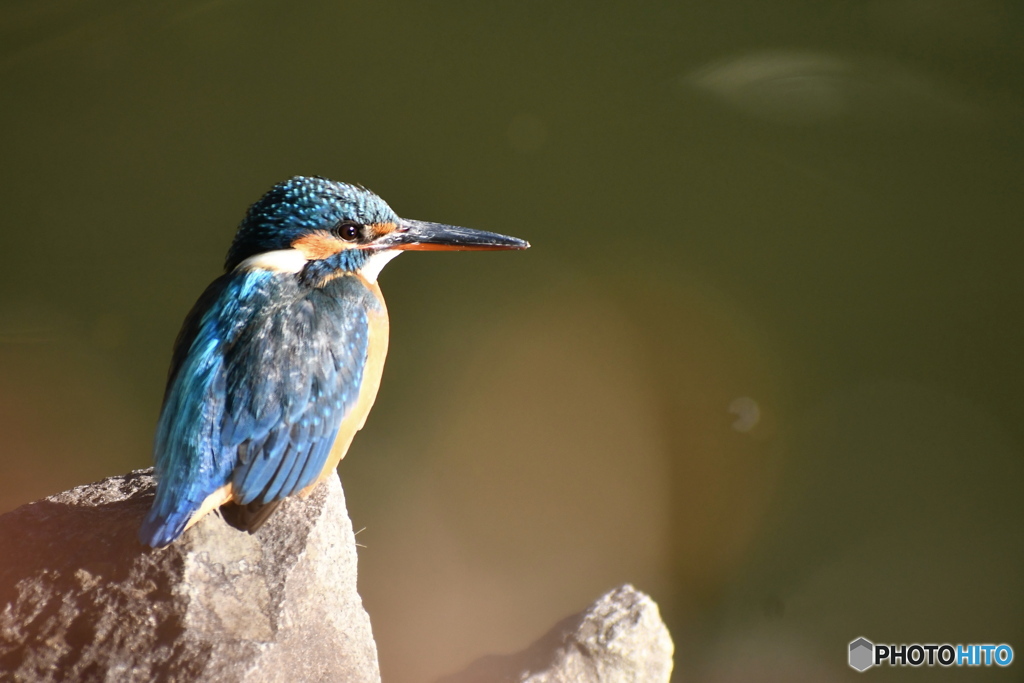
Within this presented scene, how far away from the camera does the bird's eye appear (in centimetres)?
163

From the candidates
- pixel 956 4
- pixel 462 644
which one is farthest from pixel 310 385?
pixel 956 4

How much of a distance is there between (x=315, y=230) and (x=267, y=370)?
0.33 m

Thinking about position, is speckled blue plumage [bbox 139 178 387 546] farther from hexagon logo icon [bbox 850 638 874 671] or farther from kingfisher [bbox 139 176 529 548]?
hexagon logo icon [bbox 850 638 874 671]

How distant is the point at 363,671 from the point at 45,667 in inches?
21.8

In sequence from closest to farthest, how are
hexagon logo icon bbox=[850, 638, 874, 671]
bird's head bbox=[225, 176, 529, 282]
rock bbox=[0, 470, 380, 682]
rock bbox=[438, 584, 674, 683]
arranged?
rock bbox=[0, 470, 380, 682]
bird's head bbox=[225, 176, 529, 282]
rock bbox=[438, 584, 674, 683]
hexagon logo icon bbox=[850, 638, 874, 671]

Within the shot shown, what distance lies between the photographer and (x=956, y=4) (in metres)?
2.38

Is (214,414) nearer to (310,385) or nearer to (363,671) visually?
(310,385)

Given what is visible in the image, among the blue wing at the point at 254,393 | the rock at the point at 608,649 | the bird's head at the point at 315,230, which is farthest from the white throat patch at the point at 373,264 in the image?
the rock at the point at 608,649

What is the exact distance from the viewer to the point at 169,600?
4.53 feet

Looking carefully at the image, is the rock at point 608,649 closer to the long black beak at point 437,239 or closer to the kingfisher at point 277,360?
the kingfisher at point 277,360

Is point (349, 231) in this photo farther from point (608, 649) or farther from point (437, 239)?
point (608, 649)

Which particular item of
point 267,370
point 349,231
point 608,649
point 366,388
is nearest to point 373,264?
point 349,231

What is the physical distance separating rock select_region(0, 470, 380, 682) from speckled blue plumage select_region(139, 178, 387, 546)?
14 centimetres

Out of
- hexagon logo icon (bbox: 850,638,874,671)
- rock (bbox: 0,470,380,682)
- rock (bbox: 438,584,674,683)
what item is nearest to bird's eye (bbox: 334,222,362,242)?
rock (bbox: 0,470,380,682)
